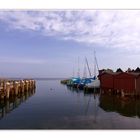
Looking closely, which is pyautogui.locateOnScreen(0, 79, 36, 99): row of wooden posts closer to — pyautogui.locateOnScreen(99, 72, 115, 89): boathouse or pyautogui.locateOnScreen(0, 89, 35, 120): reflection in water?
pyautogui.locateOnScreen(0, 89, 35, 120): reflection in water

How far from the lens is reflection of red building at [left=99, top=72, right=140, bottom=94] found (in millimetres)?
7672

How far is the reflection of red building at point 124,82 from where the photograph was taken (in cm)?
767

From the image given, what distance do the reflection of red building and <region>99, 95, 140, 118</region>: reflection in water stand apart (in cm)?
27

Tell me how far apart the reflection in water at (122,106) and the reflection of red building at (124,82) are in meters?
0.27

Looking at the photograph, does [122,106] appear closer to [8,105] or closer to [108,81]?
[108,81]

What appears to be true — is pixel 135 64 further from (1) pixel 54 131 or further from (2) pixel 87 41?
(1) pixel 54 131

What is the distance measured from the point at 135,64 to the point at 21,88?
847 centimetres

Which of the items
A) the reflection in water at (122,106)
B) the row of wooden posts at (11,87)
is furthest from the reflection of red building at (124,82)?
the row of wooden posts at (11,87)

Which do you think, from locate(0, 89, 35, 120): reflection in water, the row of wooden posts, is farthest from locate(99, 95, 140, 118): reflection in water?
the row of wooden posts

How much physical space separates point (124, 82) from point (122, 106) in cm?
62

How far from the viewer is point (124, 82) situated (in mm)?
8438

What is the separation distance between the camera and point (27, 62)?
6.22m

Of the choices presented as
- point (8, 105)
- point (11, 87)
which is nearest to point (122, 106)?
point (8, 105)
